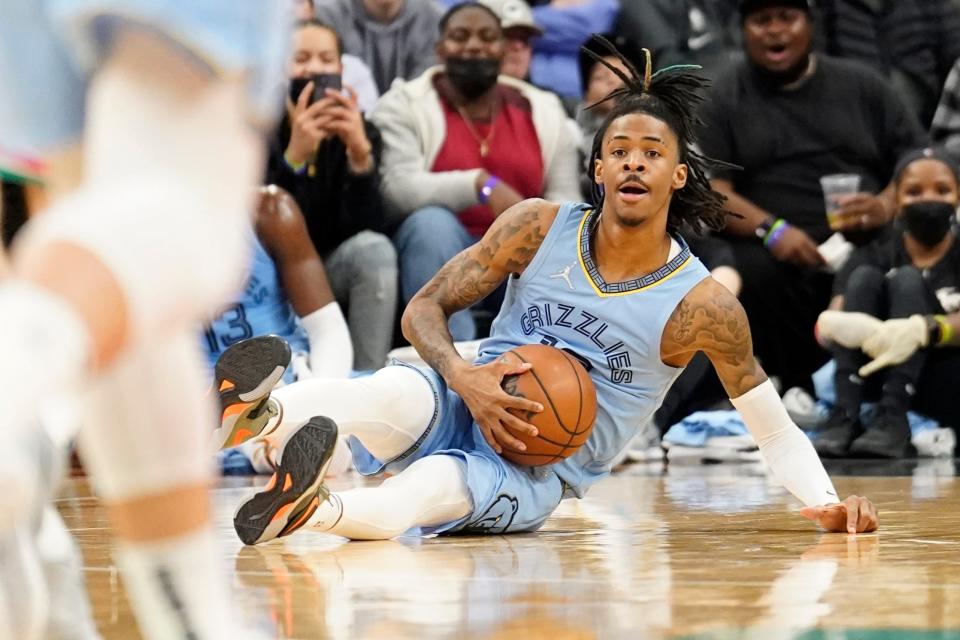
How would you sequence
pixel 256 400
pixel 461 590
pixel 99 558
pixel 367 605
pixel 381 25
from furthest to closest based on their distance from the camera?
pixel 381 25 < pixel 256 400 < pixel 99 558 < pixel 461 590 < pixel 367 605

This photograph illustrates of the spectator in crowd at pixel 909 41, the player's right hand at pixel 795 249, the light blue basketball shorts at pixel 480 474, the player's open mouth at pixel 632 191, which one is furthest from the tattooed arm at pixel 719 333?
the spectator in crowd at pixel 909 41

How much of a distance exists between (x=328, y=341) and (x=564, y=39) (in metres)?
2.72

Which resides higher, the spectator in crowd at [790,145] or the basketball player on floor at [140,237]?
the spectator in crowd at [790,145]

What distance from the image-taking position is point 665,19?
8141 mm

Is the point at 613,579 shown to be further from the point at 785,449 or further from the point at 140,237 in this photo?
the point at 140,237

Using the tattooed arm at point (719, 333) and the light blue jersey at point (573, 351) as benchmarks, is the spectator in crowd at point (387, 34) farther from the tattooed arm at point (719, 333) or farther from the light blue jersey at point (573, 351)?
the tattooed arm at point (719, 333)

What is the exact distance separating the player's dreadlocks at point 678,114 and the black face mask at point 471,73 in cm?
297

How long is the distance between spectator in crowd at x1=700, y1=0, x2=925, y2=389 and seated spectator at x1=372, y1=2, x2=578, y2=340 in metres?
0.89

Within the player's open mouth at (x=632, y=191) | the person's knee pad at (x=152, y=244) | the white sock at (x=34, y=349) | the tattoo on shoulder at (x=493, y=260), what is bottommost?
the white sock at (x=34, y=349)

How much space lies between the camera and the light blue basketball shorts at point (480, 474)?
365 centimetres

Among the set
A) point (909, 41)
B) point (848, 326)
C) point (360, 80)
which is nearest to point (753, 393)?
point (848, 326)

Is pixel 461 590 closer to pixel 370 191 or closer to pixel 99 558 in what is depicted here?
pixel 99 558

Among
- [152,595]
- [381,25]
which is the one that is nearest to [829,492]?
[152,595]

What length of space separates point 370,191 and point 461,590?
167 inches
